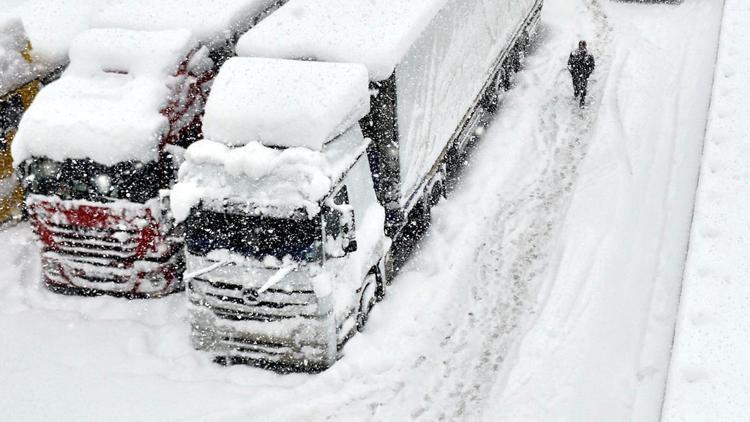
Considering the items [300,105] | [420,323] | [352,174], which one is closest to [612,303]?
[420,323]

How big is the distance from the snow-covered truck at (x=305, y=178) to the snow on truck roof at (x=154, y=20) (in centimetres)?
84

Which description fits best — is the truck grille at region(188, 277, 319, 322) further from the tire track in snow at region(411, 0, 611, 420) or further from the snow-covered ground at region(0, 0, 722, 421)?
the tire track in snow at region(411, 0, 611, 420)

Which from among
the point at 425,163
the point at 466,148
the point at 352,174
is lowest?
the point at 466,148

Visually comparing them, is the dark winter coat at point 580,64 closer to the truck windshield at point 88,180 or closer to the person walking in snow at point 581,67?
the person walking in snow at point 581,67

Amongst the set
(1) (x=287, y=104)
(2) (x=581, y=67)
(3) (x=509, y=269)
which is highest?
(1) (x=287, y=104)

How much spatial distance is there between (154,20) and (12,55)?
2173mm

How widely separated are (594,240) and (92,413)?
6448mm

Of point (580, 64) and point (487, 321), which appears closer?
point (487, 321)

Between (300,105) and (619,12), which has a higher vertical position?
(300,105)

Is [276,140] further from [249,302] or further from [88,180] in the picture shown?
[88,180]

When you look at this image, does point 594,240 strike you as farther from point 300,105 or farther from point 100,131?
point 100,131

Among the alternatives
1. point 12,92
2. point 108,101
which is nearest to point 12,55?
point 12,92

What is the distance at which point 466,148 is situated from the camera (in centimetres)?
1303

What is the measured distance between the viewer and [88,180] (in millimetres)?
9062
